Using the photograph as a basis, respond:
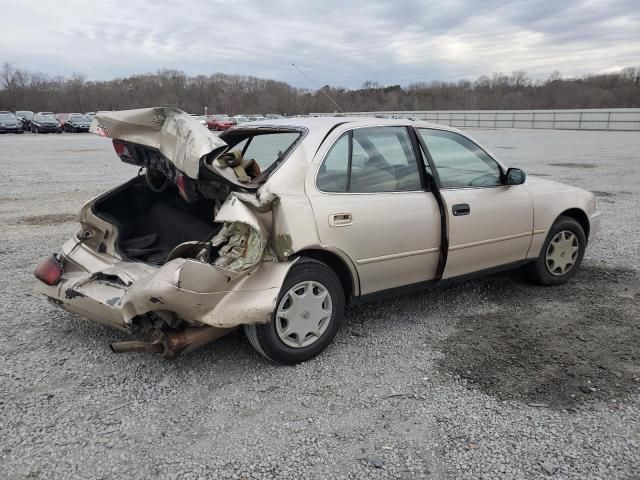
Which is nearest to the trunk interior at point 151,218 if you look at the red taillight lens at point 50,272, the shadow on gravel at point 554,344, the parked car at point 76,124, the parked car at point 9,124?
the red taillight lens at point 50,272

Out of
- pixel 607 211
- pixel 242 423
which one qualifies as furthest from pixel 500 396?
pixel 607 211

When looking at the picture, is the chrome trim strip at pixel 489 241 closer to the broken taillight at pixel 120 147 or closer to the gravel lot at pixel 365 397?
the gravel lot at pixel 365 397

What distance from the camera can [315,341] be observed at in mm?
3424

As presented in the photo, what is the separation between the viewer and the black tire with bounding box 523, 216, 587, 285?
474 centimetres

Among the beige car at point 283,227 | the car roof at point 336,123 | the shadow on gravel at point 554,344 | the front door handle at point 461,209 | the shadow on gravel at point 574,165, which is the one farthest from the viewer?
the shadow on gravel at point 574,165

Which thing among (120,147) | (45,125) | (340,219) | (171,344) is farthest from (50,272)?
(45,125)

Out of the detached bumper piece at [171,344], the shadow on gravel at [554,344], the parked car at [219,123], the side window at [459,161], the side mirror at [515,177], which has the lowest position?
the shadow on gravel at [554,344]

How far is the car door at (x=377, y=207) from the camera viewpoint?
3.41 meters

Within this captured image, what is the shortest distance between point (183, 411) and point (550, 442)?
197 centimetres

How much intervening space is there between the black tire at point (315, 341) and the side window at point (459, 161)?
129 cm

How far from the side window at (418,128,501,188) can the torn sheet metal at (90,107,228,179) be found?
5.92 feet

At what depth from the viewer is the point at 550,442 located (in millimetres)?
2605

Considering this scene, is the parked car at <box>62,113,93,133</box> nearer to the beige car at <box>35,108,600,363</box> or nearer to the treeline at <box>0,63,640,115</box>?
the treeline at <box>0,63,640,115</box>

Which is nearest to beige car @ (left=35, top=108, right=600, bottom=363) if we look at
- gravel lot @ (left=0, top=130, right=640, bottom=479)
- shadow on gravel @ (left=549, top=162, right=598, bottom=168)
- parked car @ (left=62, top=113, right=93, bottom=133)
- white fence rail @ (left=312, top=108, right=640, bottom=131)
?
gravel lot @ (left=0, top=130, right=640, bottom=479)
